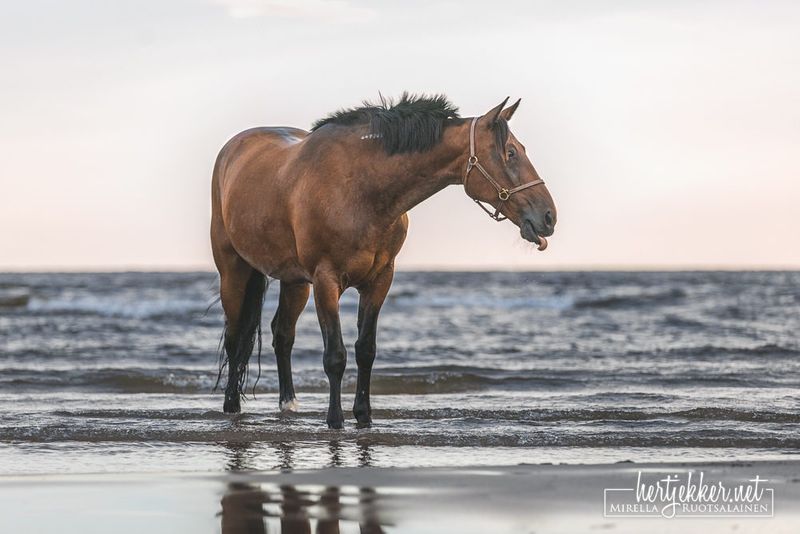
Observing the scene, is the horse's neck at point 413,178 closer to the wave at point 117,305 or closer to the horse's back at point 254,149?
the horse's back at point 254,149

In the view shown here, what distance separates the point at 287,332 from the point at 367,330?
4.28ft

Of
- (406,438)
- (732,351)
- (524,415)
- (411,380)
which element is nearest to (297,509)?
(406,438)

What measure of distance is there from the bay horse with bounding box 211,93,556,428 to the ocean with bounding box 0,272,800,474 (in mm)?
875

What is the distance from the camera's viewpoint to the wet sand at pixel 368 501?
4.06 m

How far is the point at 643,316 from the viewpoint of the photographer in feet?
81.3

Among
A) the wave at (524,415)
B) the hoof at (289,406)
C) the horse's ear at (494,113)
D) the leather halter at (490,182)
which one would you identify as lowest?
the wave at (524,415)

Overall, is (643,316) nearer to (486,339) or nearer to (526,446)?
(486,339)

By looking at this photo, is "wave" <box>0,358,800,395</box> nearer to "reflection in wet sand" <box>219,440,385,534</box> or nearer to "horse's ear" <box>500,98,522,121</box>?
"horse's ear" <box>500,98,522,121</box>

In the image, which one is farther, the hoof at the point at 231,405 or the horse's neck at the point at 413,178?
the hoof at the point at 231,405

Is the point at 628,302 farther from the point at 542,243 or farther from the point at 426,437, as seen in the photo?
the point at 542,243

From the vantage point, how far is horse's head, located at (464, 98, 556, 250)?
20.3 feet

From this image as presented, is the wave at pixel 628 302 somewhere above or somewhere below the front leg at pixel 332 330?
below

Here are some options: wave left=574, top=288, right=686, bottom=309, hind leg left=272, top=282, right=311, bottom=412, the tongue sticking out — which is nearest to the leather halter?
the tongue sticking out

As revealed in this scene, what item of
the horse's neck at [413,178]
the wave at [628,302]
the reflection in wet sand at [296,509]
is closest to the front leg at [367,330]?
the horse's neck at [413,178]
